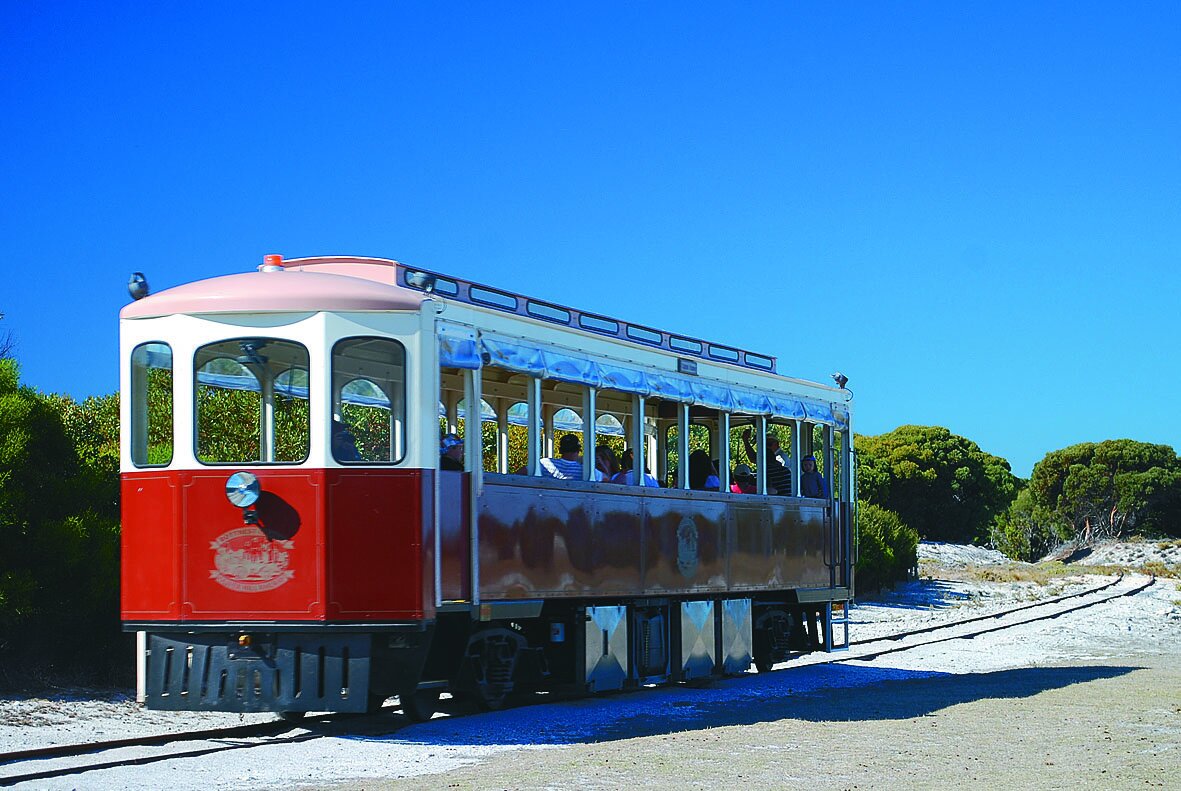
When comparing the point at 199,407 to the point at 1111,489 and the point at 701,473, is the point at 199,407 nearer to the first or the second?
the point at 701,473

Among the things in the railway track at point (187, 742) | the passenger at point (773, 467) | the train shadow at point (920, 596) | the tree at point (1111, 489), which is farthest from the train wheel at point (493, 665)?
the tree at point (1111, 489)

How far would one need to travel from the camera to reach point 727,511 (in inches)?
634

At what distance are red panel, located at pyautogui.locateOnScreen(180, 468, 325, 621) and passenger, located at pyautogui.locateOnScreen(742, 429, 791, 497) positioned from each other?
22.7 ft

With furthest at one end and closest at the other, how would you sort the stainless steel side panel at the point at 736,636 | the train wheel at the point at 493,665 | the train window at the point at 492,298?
the stainless steel side panel at the point at 736,636 → the train wheel at the point at 493,665 → the train window at the point at 492,298

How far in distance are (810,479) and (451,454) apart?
7.00m

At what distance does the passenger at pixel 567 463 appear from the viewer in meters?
13.5

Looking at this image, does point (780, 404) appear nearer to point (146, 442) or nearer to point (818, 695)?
point (818, 695)

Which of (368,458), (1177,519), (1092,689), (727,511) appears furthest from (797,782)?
(1177,519)

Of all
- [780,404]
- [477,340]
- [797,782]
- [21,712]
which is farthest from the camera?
[780,404]

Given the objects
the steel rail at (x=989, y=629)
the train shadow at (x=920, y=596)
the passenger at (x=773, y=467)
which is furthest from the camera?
the train shadow at (x=920, y=596)

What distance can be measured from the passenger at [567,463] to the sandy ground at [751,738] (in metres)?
2.01

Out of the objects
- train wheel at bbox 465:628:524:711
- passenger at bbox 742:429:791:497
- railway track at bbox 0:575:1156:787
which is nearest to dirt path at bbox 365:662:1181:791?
train wheel at bbox 465:628:524:711

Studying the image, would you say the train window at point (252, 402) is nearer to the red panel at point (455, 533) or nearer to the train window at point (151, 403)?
the train window at point (151, 403)

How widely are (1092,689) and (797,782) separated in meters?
7.66
